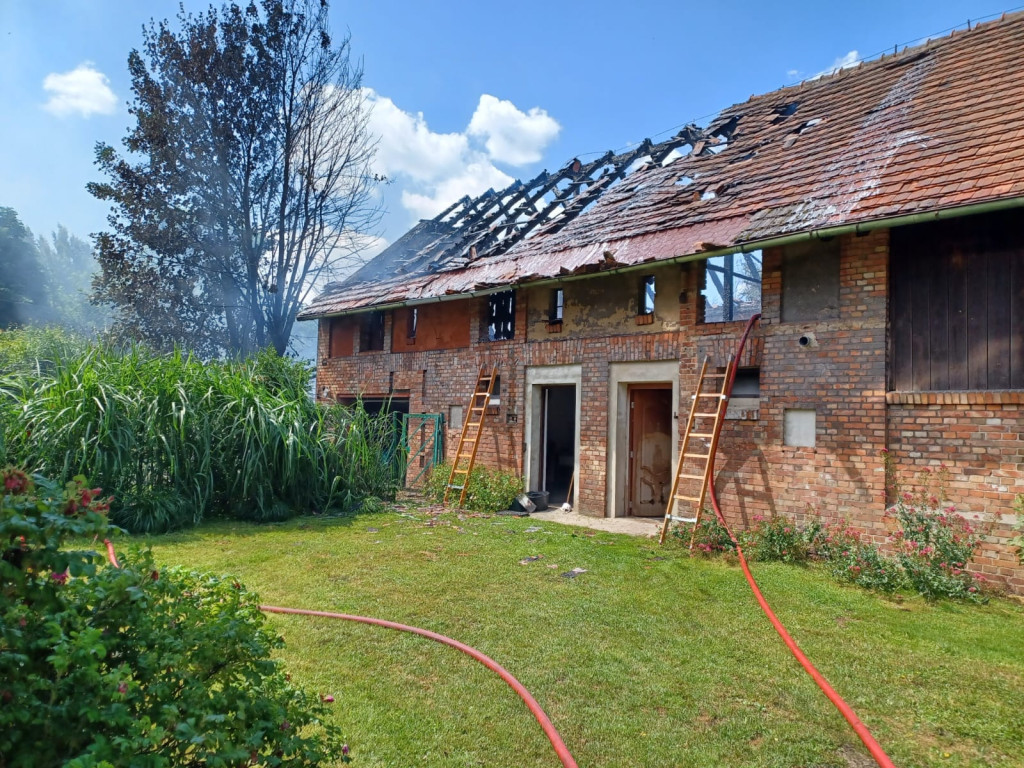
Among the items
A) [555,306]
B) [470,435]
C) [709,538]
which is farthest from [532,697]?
[470,435]

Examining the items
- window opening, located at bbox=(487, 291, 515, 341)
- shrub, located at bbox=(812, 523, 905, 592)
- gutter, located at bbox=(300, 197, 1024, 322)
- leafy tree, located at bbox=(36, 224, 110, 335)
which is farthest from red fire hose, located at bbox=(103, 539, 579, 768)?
leafy tree, located at bbox=(36, 224, 110, 335)

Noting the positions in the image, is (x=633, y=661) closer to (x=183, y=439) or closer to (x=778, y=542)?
(x=778, y=542)

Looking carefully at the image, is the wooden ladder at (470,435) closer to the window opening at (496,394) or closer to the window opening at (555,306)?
the window opening at (496,394)

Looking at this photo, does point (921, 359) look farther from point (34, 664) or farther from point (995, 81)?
point (34, 664)

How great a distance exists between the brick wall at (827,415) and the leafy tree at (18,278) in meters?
35.0

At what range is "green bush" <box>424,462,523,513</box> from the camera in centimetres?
966

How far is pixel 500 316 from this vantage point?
1130 centimetres

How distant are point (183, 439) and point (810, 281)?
8.35m

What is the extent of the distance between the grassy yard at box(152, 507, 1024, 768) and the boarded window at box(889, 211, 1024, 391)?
2.24 m

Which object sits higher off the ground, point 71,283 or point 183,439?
point 71,283

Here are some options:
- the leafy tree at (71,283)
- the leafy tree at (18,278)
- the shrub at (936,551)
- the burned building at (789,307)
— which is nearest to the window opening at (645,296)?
the burned building at (789,307)

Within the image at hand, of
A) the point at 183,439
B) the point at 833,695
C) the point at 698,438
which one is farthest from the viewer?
the point at 183,439

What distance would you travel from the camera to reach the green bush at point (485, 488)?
380 inches

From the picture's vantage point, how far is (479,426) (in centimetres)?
→ 1027
